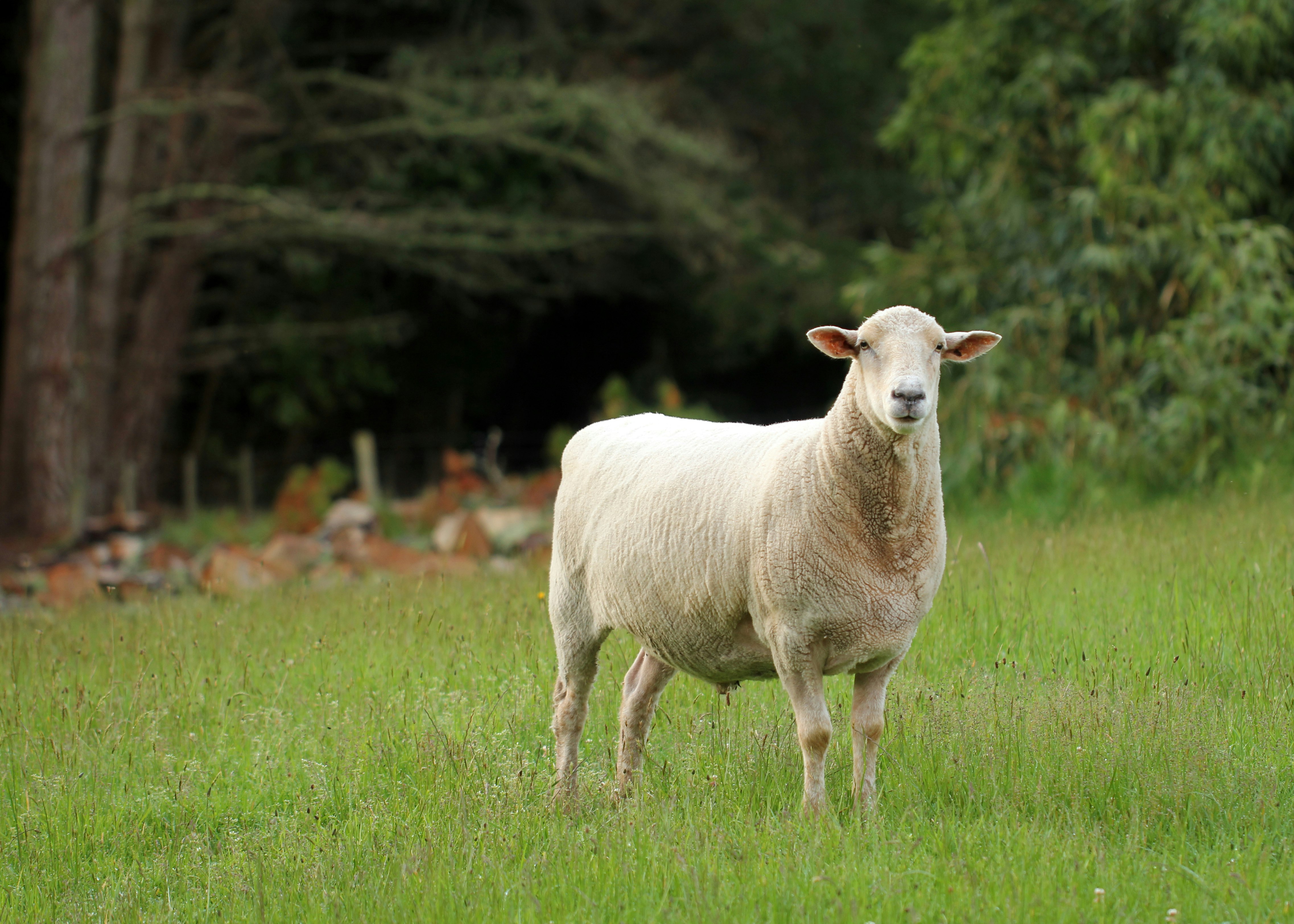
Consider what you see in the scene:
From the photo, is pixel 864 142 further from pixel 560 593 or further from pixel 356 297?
pixel 560 593

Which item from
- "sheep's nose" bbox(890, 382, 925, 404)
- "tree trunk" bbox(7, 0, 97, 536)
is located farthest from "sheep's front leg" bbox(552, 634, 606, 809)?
"tree trunk" bbox(7, 0, 97, 536)

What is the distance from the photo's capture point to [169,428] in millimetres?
20609

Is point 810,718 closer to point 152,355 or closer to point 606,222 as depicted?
point 152,355

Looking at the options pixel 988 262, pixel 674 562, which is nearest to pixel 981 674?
→ pixel 674 562

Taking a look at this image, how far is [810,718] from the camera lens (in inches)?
161

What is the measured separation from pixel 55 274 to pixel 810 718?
40.8 feet

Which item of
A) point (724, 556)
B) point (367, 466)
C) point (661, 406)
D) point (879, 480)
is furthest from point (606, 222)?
point (879, 480)

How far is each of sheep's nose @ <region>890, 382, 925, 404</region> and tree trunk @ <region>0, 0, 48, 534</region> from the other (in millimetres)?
12629

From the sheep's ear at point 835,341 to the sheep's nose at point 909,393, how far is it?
337 millimetres

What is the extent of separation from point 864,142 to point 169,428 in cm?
1421

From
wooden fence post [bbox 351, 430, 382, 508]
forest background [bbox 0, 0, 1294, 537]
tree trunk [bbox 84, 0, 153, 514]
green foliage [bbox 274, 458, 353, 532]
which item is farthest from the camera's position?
wooden fence post [bbox 351, 430, 382, 508]

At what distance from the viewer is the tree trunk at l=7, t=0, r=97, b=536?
13930mm

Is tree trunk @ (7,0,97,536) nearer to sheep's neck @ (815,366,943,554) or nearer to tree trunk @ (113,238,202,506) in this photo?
tree trunk @ (113,238,202,506)

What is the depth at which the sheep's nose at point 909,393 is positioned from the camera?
3889 millimetres
